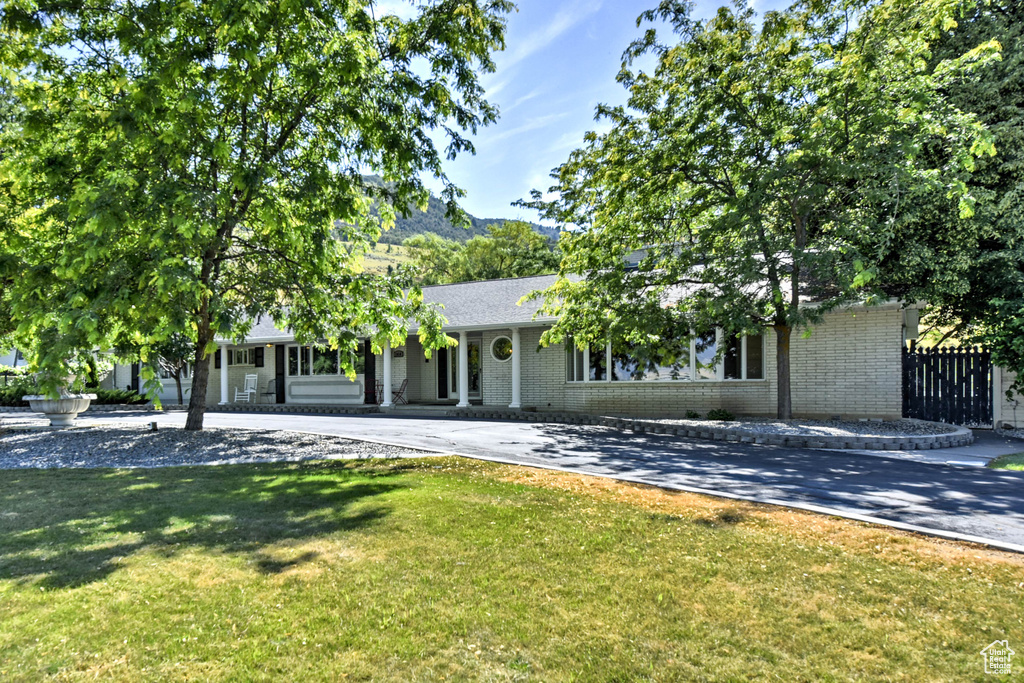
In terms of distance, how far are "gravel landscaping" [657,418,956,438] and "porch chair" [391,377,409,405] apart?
1127cm

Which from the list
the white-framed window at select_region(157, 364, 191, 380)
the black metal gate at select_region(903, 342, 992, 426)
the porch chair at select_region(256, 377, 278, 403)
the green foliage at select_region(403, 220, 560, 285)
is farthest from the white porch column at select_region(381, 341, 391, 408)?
the green foliage at select_region(403, 220, 560, 285)

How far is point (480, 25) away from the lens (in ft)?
28.8

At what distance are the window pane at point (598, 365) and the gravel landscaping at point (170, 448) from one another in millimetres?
8514

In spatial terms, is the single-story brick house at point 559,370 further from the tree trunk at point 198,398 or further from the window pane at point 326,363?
the tree trunk at point 198,398

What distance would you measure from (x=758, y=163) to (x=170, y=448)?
40.8 ft

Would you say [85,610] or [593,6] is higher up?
[593,6]

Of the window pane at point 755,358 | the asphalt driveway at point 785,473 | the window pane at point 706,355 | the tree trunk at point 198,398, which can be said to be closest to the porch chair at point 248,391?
the tree trunk at point 198,398

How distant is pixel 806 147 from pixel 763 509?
7.53 meters

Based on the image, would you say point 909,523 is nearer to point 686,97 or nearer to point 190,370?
point 686,97

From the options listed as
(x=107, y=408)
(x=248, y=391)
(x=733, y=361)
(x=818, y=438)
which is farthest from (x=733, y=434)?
(x=107, y=408)

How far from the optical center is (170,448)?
1042cm

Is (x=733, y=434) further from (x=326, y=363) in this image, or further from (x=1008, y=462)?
(x=326, y=363)

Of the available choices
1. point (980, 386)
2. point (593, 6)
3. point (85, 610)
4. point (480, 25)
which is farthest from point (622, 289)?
point (85, 610)

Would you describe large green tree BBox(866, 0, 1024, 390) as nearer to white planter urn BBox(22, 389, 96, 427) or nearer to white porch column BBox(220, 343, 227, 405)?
white planter urn BBox(22, 389, 96, 427)
